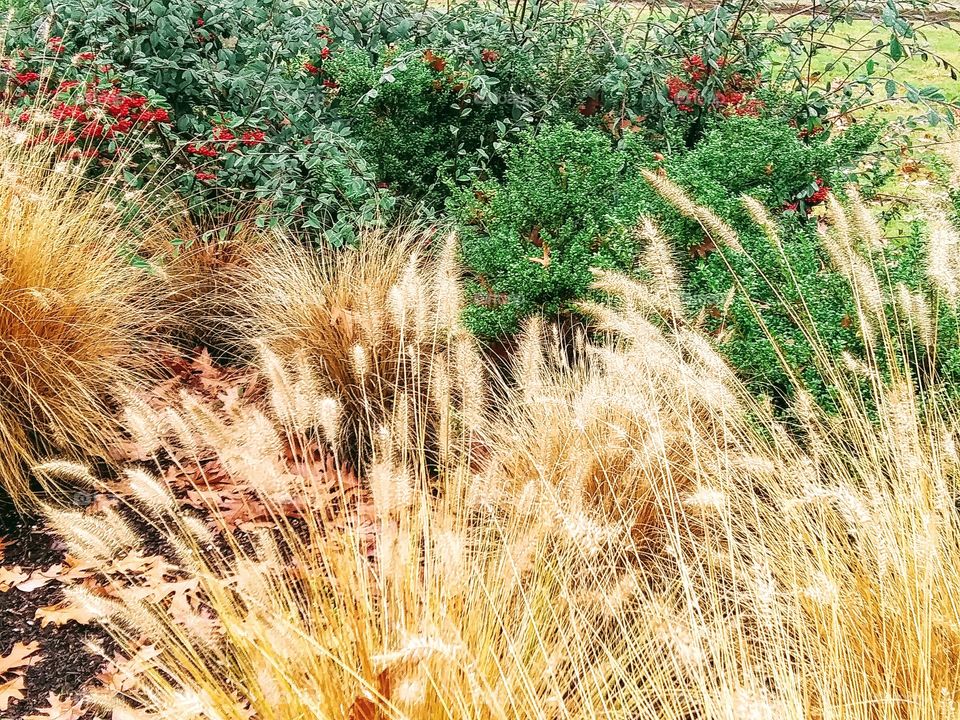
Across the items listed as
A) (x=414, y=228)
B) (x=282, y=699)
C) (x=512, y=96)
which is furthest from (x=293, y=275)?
(x=282, y=699)

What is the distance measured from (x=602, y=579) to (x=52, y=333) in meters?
2.68

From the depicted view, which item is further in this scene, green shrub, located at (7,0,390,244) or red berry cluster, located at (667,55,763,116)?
red berry cluster, located at (667,55,763,116)

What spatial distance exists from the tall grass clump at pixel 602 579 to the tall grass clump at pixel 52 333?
1.00 metres

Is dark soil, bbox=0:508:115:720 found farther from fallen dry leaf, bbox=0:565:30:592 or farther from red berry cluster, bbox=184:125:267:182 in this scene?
red berry cluster, bbox=184:125:267:182

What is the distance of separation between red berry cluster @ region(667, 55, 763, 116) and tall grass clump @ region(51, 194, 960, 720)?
1958 millimetres

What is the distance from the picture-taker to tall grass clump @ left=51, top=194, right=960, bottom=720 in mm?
2012

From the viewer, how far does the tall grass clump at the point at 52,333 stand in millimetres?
3658

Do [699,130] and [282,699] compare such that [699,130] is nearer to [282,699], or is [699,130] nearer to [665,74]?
[665,74]

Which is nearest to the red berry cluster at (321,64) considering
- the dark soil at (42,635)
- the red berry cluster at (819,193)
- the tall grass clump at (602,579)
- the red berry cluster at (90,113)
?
the red berry cluster at (90,113)

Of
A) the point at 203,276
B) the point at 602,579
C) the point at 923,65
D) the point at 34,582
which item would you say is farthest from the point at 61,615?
the point at 923,65

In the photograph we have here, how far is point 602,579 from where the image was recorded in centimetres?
260

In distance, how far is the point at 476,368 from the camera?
113 inches

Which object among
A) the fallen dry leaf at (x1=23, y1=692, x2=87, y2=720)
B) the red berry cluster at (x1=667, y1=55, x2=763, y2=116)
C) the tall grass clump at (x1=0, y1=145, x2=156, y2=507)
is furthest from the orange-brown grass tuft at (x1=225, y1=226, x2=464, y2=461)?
the red berry cluster at (x1=667, y1=55, x2=763, y2=116)

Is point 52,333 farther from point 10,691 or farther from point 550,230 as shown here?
point 550,230
